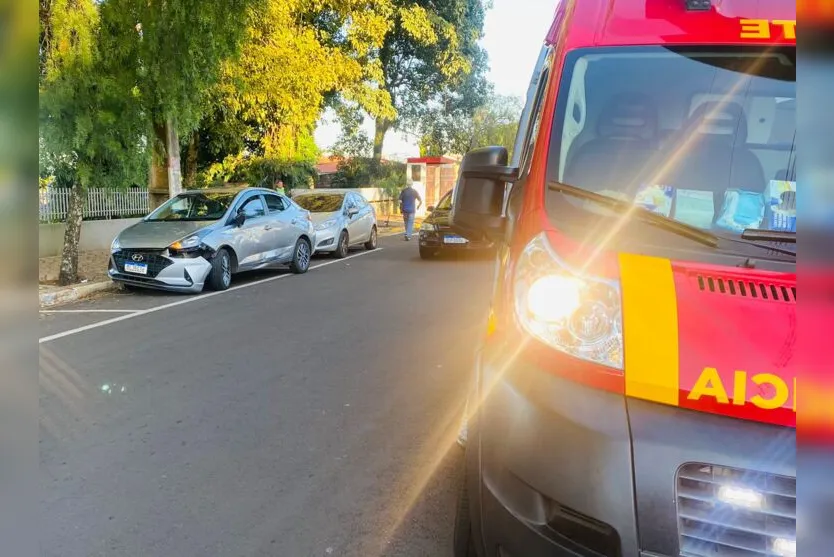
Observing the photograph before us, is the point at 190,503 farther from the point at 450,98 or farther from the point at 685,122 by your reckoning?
the point at 450,98

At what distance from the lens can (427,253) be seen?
14164mm

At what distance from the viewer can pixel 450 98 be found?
31.1 metres

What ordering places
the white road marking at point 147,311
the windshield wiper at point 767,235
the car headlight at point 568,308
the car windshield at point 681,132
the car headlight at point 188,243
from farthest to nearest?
the car headlight at point 188,243 → the white road marking at point 147,311 → the car windshield at point 681,132 → the windshield wiper at point 767,235 → the car headlight at point 568,308

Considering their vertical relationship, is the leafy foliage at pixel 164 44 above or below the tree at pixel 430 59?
below

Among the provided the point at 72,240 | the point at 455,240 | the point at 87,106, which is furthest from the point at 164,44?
the point at 455,240

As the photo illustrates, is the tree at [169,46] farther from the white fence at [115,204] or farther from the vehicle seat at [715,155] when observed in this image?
the vehicle seat at [715,155]

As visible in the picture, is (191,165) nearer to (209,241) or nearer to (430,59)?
(430,59)

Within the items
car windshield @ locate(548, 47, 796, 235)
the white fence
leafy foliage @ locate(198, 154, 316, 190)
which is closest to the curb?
the white fence

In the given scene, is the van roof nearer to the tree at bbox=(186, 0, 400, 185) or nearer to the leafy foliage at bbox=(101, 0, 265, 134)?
the leafy foliage at bbox=(101, 0, 265, 134)

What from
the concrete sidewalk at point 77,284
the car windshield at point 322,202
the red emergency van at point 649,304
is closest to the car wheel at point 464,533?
the red emergency van at point 649,304

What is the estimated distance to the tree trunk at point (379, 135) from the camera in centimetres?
3092

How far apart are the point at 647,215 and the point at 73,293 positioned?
31.7 ft

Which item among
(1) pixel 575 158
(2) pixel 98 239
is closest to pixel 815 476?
(1) pixel 575 158

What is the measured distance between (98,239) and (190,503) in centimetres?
1373
